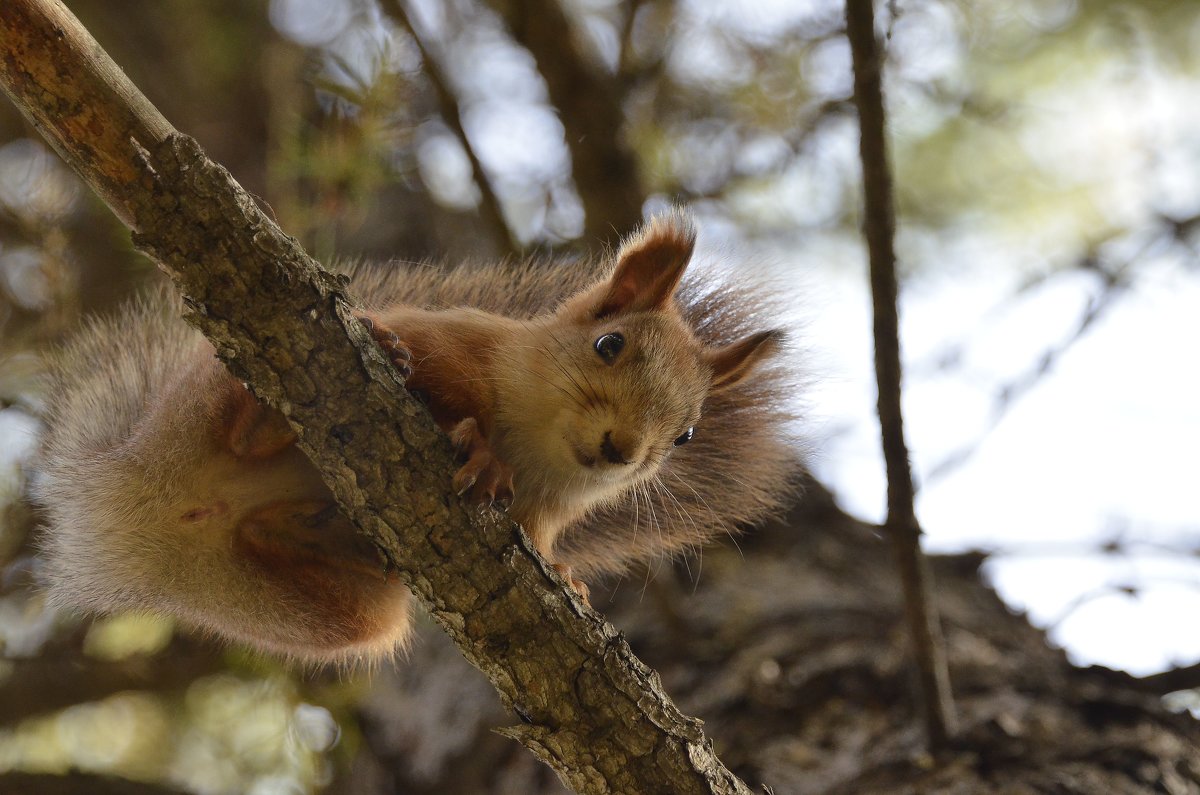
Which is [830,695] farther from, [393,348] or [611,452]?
[393,348]

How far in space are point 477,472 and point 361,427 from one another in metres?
0.20

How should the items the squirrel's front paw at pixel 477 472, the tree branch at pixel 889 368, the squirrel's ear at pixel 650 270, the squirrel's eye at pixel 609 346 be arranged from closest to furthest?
the squirrel's front paw at pixel 477 472
the tree branch at pixel 889 368
the squirrel's eye at pixel 609 346
the squirrel's ear at pixel 650 270

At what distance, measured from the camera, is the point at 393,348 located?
169 cm

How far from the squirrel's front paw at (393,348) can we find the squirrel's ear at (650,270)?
0.54 m

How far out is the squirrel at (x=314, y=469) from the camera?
1864 mm

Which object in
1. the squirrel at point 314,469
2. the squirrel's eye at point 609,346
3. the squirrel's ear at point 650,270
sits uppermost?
the squirrel's ear at point 650,270

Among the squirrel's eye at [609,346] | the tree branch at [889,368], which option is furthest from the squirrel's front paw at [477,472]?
the tree branch at [889,368]

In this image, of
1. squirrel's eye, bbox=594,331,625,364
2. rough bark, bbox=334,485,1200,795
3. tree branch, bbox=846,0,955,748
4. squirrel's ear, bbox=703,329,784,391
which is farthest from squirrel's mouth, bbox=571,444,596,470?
rough bark, bbox=334,485,1200,795

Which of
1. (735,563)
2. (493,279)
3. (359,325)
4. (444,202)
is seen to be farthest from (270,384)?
(444,202)

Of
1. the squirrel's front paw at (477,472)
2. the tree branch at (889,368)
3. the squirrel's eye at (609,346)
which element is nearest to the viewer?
the squirrel's front paw at (477,472)

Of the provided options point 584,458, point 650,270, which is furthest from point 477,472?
point 650,270

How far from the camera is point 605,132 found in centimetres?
286

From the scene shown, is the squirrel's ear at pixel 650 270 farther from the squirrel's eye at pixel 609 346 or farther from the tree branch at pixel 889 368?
the tree branch at pixel 889 368

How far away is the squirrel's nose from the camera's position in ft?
5.92
